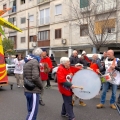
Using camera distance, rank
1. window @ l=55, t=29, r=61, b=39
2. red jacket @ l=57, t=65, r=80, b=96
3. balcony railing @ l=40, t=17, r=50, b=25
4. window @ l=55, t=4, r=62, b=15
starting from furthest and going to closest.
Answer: balcony railing @ l=40, t=17, r=50, b=25, window @ l=55, t=29, r=61, b=39, window @ l=55, t=4, r=62, b=15, red jacket @ l=57, t=65, r=80, b=96

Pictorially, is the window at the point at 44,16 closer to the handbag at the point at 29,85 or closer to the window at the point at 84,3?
the window at the point at 84,3

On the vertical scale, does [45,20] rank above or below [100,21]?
above

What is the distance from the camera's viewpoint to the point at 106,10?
23.5 meters

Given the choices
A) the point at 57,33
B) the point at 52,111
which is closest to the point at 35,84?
the point at 52,111

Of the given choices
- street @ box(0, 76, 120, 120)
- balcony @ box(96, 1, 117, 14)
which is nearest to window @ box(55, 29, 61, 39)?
balcony @ box(96, 1, 117, 14)

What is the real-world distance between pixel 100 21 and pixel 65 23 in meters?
7.91

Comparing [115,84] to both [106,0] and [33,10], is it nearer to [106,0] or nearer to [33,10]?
[106,0]

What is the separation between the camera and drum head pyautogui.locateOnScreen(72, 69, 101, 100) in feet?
18.5

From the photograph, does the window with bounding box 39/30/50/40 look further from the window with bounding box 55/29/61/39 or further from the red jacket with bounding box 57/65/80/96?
the red jacket with bounding box 57/65/80/96

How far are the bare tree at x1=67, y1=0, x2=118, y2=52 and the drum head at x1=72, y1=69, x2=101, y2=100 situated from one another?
16.7 metres

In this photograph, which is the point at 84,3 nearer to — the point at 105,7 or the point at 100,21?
the point at 105,7

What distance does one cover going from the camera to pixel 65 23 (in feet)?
99.7

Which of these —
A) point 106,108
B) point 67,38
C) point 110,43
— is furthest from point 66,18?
point 106,108

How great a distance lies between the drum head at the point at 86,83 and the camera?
5.62 metres
